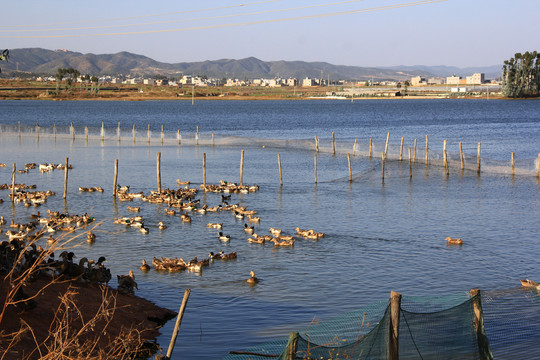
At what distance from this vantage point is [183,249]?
28.1m

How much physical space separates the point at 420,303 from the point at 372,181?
28.5 metres

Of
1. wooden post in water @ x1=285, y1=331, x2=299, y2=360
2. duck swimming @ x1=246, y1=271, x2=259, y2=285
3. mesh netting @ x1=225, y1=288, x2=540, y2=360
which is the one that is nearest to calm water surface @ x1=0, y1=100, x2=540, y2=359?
duck swimming @ x1=246, y1=271, x2=259, y2=285

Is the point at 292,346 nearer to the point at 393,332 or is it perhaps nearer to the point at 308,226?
the point at 393,332

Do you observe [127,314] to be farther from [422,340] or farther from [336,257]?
[336,257]

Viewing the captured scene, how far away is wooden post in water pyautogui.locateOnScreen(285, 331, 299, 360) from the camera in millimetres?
10305

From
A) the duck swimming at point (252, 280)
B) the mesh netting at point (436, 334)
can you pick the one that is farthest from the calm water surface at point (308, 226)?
the mesh netting at point (436, 334)

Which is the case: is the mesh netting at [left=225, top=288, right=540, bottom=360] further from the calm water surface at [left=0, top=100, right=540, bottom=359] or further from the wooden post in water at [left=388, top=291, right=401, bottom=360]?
the calm water surface at [left=0, top=100, right=540, bottom=359]

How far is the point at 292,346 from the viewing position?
407 inches

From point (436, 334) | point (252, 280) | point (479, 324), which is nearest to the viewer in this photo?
point (436, 334)

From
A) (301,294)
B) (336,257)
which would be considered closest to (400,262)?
(336,257)

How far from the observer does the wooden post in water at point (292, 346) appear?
10305mm

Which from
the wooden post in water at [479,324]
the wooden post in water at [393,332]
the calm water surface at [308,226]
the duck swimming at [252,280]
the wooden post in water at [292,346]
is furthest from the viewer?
the duck swimming at [252,280]

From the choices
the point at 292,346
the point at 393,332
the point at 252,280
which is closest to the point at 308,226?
the point at 252,280

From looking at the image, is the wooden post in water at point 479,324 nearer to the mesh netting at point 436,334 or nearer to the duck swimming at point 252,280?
the mesh netting at point 436,334
